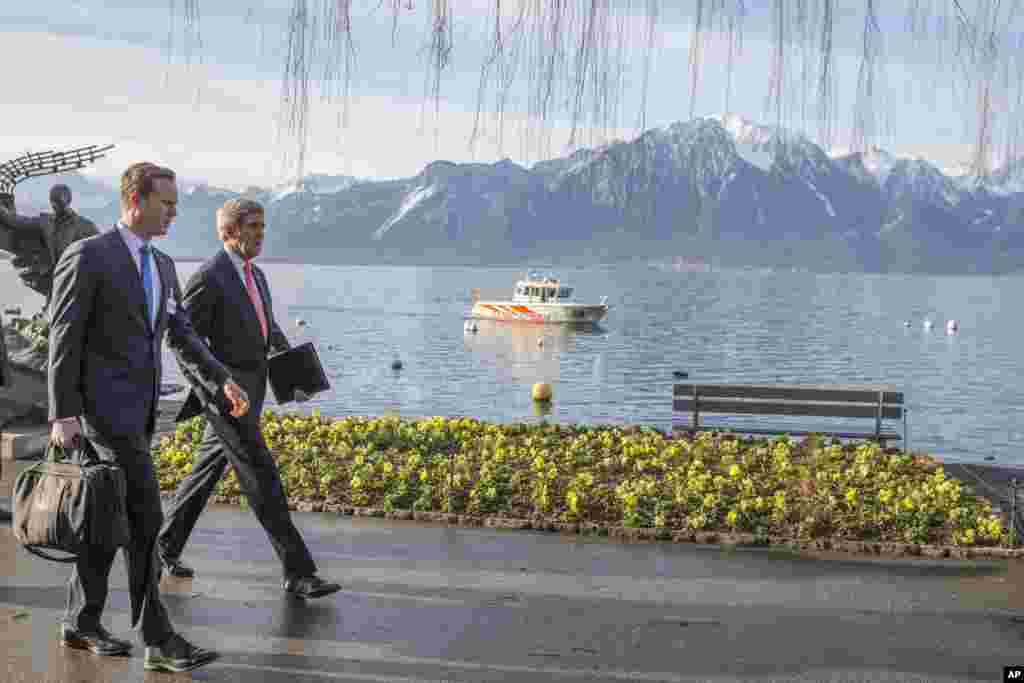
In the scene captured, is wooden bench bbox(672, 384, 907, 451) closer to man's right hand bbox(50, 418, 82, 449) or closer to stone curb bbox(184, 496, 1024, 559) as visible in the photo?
stone curb bbox(184, 496, 1024, 559)

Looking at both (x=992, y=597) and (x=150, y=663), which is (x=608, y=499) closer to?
(x=992, y=597)

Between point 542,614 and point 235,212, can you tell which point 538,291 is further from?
point 542,614

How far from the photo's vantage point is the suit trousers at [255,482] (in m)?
6.63

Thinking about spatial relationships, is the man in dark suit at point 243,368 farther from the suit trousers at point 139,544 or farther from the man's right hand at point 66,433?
the man's right hand at point 66,433

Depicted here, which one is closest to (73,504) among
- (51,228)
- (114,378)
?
(114,378)

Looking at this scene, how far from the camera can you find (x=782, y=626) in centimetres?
652

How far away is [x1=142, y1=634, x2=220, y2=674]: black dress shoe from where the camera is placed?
544 cm

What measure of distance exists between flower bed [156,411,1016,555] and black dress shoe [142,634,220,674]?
3.88 m

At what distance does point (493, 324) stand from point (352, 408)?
59768 millimetres

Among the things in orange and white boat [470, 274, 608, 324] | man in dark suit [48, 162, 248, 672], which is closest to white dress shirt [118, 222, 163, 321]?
man in dark suit [48, 162, 248, 672]

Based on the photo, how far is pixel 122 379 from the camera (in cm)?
553

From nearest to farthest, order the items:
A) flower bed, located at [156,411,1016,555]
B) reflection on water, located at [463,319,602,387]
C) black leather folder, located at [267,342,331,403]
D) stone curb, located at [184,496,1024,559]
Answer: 1. black leather folder, located at [267,342,331,403]
2. stone curb, located at [184,496,1024,559]
3. flower bed, located at [156,411,1016,555]
4. reflection on water, located at [463,319,602,387]

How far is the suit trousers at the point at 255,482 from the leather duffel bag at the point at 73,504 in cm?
115

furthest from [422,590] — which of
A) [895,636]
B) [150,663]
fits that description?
[895,636]
